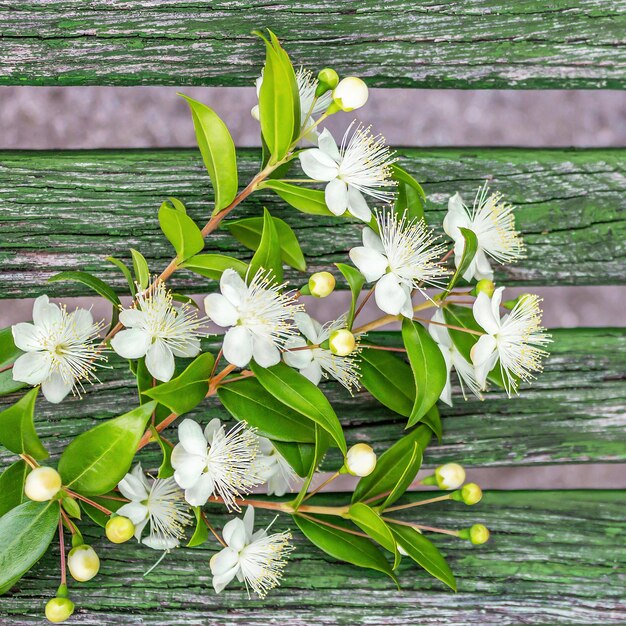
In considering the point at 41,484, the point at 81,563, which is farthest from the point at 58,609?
the point at 41,484

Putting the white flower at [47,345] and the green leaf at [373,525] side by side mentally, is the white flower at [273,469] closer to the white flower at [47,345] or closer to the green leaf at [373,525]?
the green leaf at [373,525]

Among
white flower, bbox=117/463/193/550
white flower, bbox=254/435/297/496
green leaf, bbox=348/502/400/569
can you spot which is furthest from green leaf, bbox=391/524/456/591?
white flower, bbox=117/463/193/550

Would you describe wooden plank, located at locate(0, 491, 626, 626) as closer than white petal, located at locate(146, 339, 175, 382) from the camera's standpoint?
No

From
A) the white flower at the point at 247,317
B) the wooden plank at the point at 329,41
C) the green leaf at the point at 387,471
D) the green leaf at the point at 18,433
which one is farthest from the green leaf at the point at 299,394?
the wooden plank at the point at 329,41

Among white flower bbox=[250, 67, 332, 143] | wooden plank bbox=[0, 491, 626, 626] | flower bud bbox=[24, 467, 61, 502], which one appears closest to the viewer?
flower bud bbox=[24, 467, 61, 502]

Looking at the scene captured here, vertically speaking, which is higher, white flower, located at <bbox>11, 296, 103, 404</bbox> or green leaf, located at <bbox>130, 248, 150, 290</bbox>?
green leaf, located at <bbox>130, 248, 150, 290</bbox>

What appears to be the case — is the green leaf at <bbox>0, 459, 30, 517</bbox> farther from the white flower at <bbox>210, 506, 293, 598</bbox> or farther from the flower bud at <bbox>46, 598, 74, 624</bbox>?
the white flower at <bbox>210, 506, 293, 598</bbox>

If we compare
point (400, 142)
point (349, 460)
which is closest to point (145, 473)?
point (349, 460)
